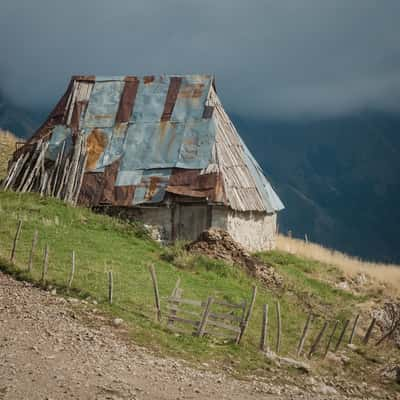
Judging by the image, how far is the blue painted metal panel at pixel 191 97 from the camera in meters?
28.8

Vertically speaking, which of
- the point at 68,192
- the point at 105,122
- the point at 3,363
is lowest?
the point at 3,363

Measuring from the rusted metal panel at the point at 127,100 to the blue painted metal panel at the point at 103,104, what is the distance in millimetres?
172

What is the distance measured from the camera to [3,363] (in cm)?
1234

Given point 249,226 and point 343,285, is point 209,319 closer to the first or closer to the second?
point 249,226

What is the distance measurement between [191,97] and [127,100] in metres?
2.66

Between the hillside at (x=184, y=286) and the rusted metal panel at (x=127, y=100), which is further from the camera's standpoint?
the rusted metal panel at (x=127, y=100)

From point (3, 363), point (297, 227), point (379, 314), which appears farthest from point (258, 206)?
point (297, 227)

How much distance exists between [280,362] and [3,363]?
234 inches

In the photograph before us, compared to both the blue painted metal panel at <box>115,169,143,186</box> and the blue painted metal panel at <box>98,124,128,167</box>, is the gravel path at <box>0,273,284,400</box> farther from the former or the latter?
the blue painted metal panel at <box>98,124,128,167</box>

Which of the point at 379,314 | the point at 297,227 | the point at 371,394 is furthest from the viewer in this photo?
the point at 297,227

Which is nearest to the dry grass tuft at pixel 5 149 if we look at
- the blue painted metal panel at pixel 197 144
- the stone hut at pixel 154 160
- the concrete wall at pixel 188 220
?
the stone hut at pixel 154 160

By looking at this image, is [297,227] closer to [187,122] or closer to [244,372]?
[187,122]

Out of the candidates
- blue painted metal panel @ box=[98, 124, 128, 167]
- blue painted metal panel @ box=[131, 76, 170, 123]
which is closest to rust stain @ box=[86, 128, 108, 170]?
blue painted metal panel @ box=[98, 124, 128, 167]

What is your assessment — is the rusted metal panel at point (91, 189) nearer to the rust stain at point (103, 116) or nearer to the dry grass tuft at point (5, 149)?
the rust stain at point (103, 116)
